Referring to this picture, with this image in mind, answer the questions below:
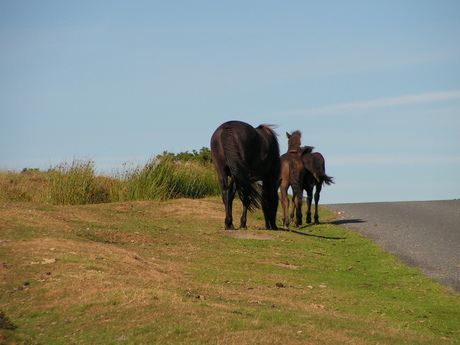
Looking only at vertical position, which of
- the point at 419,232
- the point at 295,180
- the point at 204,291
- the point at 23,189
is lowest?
the point at 204,291

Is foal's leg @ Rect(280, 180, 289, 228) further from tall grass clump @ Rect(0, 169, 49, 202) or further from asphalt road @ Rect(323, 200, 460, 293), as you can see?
tall grass clump @ Rect(0, 169, 49, 202)

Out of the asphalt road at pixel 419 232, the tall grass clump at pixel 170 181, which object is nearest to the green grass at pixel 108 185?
the tall grass clump at pixel 170 181

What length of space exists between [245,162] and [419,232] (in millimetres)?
5629

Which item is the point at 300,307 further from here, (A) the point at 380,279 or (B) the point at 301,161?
(B) the point at 301,161

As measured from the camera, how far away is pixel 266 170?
54.4 feet

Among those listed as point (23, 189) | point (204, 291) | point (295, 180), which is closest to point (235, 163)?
point (295, 180)

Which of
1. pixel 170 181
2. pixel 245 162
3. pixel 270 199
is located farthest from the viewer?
pixel 170 181

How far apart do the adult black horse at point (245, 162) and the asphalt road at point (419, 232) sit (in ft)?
10.9

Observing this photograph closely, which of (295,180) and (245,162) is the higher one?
(245,162)

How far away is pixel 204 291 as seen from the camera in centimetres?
898

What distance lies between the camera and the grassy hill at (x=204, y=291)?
6602 mm

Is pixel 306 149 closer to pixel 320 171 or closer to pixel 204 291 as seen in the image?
pixel 320 171

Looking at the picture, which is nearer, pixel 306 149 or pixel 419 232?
pixel 419 232

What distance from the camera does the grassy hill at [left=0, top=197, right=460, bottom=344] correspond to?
6.60 meters
